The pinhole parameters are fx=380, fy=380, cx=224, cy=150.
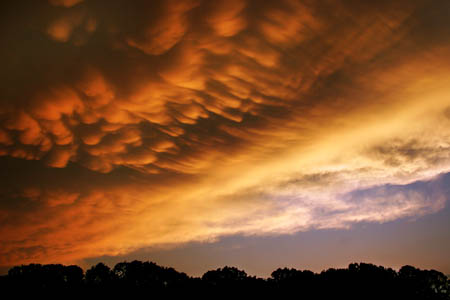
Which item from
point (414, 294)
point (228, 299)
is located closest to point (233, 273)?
point (228, 299)

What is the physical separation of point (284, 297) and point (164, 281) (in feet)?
92.9

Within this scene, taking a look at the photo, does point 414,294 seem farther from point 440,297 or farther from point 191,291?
point 191,291

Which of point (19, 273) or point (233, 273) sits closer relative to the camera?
point (19, 273)

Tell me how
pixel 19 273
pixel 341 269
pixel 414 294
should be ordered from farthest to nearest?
pixel 341 269 < pixel 414 294 < pixel 19 273

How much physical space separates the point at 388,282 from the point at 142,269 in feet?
187

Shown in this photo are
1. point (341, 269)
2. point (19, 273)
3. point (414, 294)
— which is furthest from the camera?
point (341, 269)

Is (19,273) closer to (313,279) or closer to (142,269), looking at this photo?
(142,269)

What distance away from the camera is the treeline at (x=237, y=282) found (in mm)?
82188

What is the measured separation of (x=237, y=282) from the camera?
91312 millimetres

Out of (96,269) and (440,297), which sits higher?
(96,269)

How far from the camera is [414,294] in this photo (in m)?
84.7

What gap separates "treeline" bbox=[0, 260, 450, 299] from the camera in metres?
82.2

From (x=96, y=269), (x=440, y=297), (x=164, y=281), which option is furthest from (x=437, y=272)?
(x=96, y=269)

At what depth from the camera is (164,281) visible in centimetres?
8994
